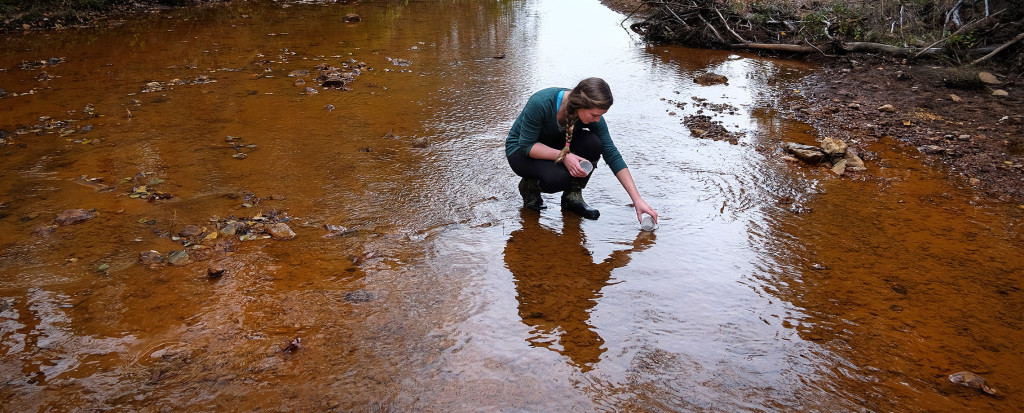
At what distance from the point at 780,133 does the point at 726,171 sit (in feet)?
4.33

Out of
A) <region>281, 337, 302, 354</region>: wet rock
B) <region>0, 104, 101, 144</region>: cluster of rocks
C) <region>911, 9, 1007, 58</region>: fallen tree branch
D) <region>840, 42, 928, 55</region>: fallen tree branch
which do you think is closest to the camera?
<region>281, 337, 302, 354</region>: wet rock

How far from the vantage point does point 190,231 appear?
3.71 metres

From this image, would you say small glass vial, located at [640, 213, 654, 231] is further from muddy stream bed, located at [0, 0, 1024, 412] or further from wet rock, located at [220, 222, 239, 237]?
wet rock, located at [220, 222, 239, 237]

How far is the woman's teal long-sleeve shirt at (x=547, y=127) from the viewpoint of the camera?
12.3ft

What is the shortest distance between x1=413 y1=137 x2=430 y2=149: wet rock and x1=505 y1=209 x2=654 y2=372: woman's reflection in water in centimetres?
155

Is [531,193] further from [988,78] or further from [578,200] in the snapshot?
[988,78]

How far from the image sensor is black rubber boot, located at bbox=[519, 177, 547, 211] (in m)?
4.12

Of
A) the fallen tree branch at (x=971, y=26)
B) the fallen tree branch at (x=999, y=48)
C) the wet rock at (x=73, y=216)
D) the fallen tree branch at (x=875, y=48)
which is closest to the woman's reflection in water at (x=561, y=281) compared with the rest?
the wet rock at (x=73, y=216)

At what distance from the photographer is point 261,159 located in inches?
195

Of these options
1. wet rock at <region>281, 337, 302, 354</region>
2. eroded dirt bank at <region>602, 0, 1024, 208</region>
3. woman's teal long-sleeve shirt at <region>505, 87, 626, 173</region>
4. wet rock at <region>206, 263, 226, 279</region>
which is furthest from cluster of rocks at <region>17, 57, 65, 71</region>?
eroded dirt bank at <region>602, 0, 1024, 208</region>

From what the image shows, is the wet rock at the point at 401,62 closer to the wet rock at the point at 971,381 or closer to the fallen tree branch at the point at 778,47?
the fallen tree branch at the point at 778,47

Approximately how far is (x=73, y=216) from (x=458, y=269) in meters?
2.49

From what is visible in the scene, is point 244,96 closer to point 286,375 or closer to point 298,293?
point 298,293

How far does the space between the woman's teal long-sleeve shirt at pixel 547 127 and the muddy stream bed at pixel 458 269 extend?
19.2 inches
